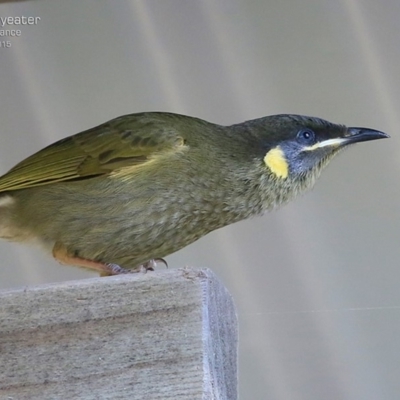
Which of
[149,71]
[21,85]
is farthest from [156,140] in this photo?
[21,85]

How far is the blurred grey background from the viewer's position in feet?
7.41

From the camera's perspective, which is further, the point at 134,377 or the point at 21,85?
the point at 21,85

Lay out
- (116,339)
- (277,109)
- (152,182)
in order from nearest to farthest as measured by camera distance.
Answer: (116,339), (152,182), (277,109)

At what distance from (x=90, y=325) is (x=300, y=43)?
1.56 meters

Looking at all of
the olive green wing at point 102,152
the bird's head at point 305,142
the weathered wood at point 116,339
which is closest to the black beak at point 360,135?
the bird's head at point 305,142

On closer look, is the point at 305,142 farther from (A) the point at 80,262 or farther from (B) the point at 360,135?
(A) the point at 80,262

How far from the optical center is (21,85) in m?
2.37

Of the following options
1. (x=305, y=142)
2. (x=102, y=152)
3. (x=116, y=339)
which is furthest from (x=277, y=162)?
(x=116, y=339)

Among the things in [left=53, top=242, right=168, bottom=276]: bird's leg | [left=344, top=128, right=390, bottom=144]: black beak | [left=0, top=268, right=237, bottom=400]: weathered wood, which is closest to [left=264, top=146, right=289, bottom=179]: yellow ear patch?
[left=344, top=128, right=390, bottom=144]: black beak

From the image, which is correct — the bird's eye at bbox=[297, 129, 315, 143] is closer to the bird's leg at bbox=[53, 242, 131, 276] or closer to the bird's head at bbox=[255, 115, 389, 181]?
the bird's head at bbox=[255, 115, 389, 181]

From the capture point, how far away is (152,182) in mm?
1559

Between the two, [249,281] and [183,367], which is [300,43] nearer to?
[249,281]

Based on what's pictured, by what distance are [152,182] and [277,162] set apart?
0.30 metres

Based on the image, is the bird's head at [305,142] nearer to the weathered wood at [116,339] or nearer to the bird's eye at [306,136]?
the bird's eye at [306,136]
